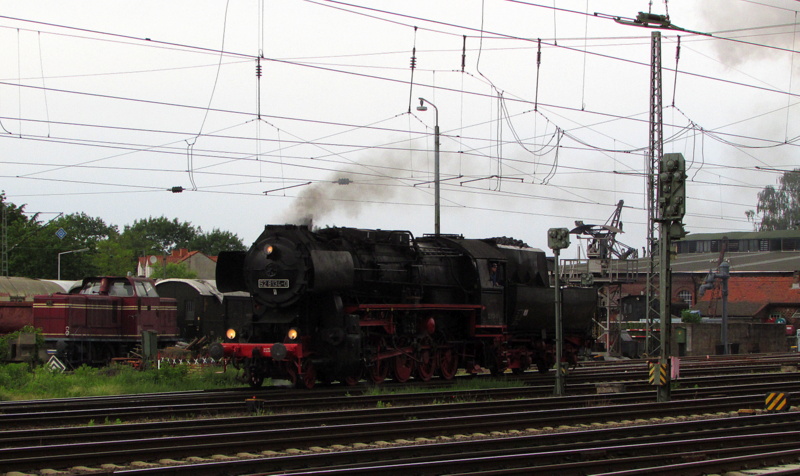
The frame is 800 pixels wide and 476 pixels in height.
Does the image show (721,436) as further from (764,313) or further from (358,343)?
(764,313)

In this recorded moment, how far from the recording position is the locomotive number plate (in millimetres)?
17938

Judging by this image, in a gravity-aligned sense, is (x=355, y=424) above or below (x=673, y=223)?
below

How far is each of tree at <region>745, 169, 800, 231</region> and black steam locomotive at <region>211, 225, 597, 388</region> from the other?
337 feet

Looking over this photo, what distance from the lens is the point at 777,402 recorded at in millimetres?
14891

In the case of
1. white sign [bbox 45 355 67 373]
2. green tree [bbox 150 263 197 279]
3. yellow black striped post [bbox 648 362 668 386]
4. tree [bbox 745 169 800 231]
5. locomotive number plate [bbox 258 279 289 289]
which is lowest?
white sign [bbox 45 355 67 373]

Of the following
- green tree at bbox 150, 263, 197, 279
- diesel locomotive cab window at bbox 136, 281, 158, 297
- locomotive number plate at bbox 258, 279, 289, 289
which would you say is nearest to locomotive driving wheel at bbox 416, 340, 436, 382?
locomotive number plate at bbox 258, 279, 289, 289

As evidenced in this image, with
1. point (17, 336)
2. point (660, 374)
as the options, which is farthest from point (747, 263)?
point (17, 336)

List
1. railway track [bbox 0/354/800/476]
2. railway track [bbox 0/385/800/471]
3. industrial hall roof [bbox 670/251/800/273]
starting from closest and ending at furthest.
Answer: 1. railway track [bbox 0/354/800/476]
2. railway track [bbox 0/385/800/471]
3. industrial hall roof [bbox 670/251/800/273]

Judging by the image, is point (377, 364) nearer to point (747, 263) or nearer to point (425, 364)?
point (425, 364)

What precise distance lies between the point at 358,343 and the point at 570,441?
709 centimetres

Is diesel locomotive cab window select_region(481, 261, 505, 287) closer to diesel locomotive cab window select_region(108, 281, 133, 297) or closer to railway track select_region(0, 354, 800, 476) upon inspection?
railway track select_region(0, 354, 800, 476)

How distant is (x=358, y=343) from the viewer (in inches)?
699

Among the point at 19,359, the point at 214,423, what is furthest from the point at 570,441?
the point at 19,359

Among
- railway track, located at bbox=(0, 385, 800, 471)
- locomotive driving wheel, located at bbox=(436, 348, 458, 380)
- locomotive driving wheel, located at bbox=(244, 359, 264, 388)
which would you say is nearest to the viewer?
railway track, located at bbox=(0, 385, 800, 471)
